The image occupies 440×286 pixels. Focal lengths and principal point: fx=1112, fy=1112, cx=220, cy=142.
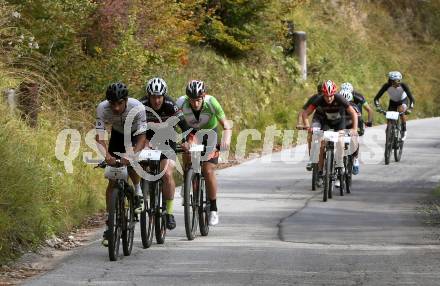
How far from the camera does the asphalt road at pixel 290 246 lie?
35.7 feet

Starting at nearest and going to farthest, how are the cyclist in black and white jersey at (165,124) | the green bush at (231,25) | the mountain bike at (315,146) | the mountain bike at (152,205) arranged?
the mountain bike at (152,205) < the cyclist in black and white jersey at (165,124) < the mountain bike at (315,146) < the green bush at (231,25)

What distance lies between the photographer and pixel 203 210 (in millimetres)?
13852

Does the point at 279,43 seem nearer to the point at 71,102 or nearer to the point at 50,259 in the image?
the point at 71,102

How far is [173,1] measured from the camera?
23.1 metres

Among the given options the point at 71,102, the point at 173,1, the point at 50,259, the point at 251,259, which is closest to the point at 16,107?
the point at 71,102

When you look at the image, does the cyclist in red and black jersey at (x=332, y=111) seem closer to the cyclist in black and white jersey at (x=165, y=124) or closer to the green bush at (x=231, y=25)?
the cyclist in black and white jersey at (x=165, y=124)

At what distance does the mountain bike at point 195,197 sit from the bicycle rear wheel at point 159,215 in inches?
10.6

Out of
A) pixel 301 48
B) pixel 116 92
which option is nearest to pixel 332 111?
pixel 116 92

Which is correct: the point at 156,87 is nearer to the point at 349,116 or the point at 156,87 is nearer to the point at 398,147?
the point at 349,116

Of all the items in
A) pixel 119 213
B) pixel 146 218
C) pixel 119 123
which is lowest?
pixel 146 218

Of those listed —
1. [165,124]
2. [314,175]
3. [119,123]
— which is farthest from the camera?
[314,175]

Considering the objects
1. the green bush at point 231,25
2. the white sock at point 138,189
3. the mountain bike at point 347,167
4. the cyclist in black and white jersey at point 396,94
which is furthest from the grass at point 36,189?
the green bush at point 231,25

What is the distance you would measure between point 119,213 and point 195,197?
6.52ft

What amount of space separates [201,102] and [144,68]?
8.32 meters
